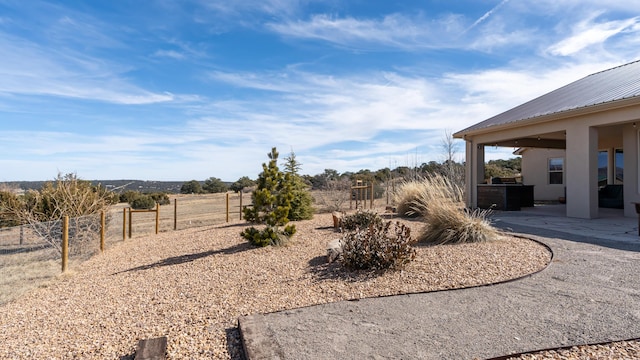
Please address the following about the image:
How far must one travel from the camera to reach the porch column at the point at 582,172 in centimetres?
881

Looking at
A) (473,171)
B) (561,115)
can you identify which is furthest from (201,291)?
(473,171)

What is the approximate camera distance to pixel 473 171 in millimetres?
12430

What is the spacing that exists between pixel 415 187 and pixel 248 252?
5772 mm

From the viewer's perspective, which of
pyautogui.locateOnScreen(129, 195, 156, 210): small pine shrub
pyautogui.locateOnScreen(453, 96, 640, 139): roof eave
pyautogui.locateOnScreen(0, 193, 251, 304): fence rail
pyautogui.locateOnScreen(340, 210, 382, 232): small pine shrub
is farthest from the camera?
pyautogui.locateOnScreen(129, 195, 156, 210): small pine shrub

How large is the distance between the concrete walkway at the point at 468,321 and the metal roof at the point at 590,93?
18.6 ft

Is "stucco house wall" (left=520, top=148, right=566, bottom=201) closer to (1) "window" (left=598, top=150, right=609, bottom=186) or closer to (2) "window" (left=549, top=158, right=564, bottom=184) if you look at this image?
(2) "window" (left=549, top=158, right=564, bottom=184)

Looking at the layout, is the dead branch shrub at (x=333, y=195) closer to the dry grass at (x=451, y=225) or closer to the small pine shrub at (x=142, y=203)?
the dry grass at (x=451, y=225)

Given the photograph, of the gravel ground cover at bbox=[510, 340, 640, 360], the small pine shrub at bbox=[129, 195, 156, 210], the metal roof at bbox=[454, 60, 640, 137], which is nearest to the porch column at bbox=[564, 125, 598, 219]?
the metal roof at bbox=[454, 60, 640, 137]

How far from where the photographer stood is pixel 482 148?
12.6m

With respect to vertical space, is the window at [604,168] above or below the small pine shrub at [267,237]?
above

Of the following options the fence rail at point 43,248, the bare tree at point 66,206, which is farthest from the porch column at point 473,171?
the bare tree at point 66,206

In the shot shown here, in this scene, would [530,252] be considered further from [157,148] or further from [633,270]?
[157,148]

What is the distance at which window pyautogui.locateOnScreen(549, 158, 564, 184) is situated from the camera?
15541 millimetres

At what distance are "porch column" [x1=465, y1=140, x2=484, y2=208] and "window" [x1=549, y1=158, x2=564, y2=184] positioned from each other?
5.50 m
